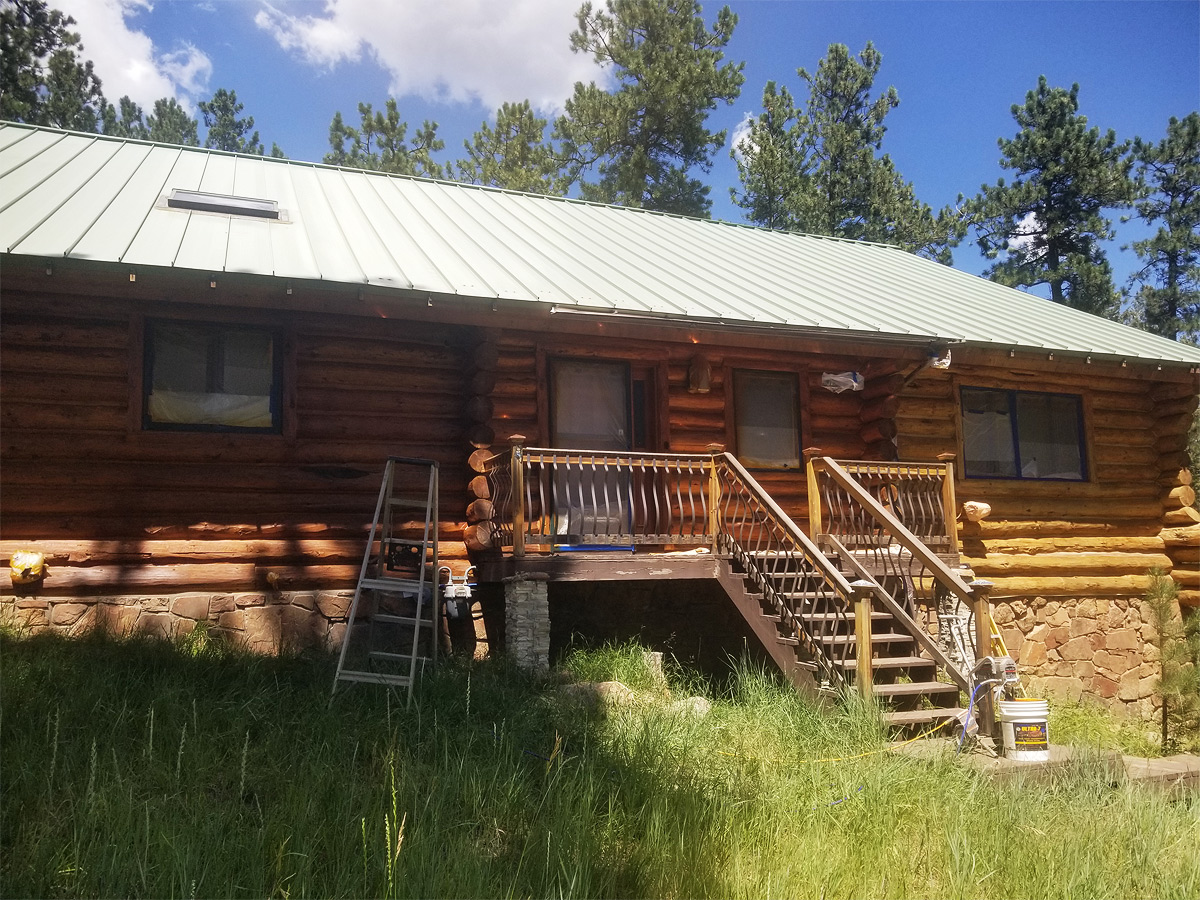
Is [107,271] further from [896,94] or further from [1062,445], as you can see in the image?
[896,94]

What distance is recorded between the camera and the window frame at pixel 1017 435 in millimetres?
12906

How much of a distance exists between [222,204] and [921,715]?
915 cm

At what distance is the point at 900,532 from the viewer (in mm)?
8891

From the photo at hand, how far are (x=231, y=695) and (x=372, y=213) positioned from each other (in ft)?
24.6

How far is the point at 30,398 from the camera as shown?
884cm

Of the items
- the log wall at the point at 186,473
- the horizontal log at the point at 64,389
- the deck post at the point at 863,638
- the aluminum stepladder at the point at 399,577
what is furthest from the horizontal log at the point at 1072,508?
the horizontal log at the point at 64,389

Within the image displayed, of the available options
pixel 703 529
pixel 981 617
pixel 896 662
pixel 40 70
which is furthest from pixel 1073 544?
pixel 40 70

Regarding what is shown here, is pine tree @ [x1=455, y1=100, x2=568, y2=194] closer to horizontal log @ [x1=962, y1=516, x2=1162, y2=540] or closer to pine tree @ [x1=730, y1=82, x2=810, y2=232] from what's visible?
pine tree @ [x1=730, y1=82, x2=810, y2=232]

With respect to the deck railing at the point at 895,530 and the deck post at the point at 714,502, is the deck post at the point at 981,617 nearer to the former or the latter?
the deck railing at the point at 895,530

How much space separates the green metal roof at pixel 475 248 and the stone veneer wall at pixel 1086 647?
365cm

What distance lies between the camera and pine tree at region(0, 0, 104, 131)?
78.7 ft

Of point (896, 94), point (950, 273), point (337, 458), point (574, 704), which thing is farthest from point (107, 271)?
point (896, 94)

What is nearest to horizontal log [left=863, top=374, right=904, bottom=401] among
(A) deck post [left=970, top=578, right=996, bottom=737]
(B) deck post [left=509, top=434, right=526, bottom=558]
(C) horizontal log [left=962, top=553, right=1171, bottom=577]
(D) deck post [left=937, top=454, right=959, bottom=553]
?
(D) deck post [left=937, top=454, right=959, bottom=553]

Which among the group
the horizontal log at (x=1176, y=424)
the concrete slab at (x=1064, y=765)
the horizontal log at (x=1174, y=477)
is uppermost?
the horizontal log at (x=1176, y=424)
